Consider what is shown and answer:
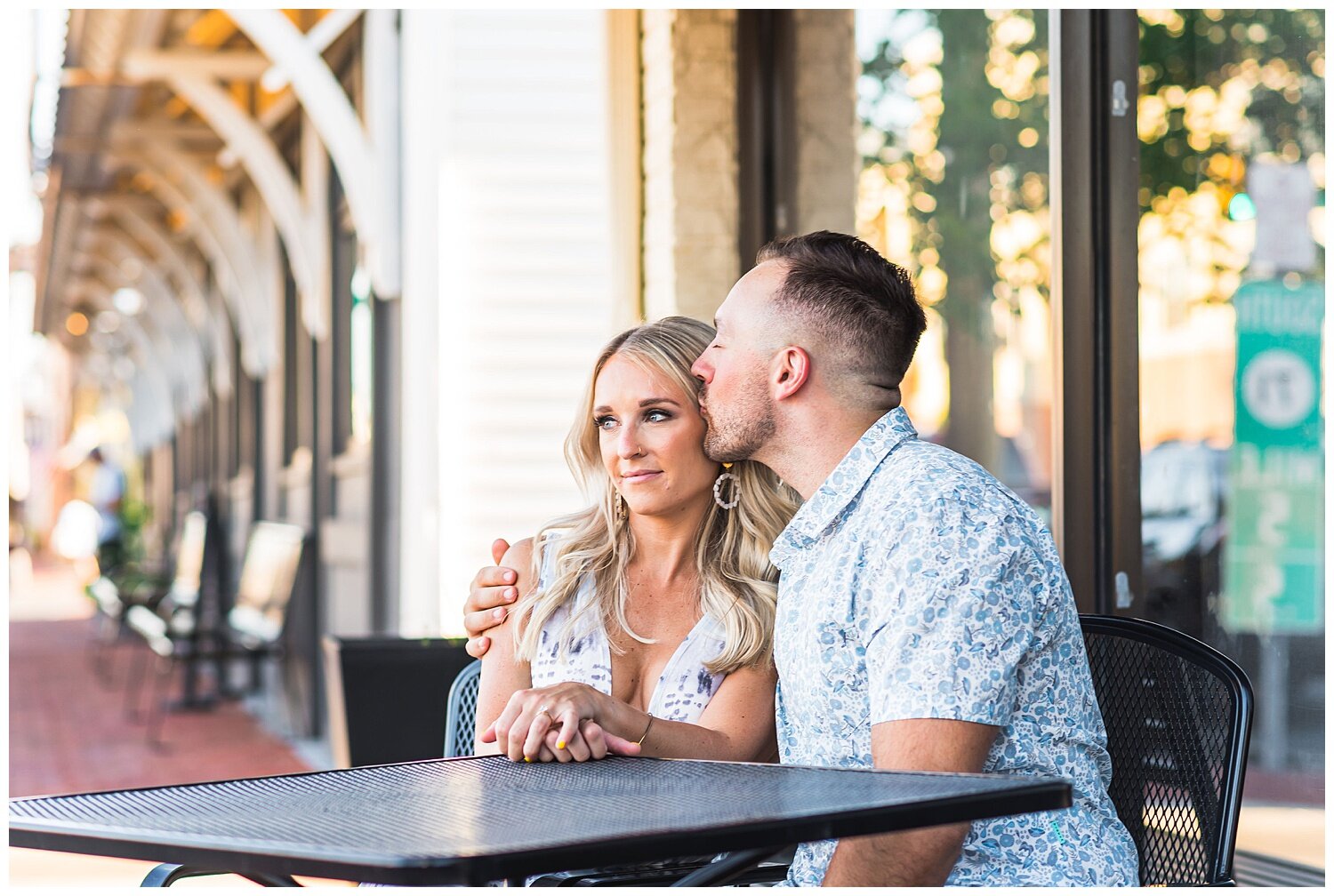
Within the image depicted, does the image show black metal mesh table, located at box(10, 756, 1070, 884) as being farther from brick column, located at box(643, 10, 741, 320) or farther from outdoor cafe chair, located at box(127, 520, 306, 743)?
outdoor cafe chair, located at box(127, 520, 306, 743)

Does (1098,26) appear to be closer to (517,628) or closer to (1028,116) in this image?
(1028,116)

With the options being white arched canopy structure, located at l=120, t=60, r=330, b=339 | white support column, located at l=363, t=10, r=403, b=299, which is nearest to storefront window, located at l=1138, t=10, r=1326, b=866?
white support column, located at l=363, t=10, r=403, b=299

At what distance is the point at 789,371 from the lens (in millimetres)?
2062

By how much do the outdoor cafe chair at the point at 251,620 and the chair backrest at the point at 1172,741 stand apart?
6.63 metres

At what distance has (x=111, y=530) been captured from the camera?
14.8 m

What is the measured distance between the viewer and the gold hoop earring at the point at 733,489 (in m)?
2.53

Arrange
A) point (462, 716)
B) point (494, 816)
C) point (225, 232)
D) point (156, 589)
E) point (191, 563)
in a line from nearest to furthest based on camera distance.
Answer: point (494, 816)
point (462, 716)
point (225, 232)
point (191, 563)
point (156, 589)

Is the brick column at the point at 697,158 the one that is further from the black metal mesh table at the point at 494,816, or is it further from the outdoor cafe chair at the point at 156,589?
the outdoor cafe chair at the point at 156,589

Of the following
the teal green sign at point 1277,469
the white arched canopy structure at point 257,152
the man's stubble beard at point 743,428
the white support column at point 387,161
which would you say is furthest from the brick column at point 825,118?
the white arched canopy structure at point 257,152

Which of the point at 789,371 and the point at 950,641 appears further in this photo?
the point at 789,371

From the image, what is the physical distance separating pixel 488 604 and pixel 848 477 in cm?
81

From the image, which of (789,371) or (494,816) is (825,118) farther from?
(494,816)

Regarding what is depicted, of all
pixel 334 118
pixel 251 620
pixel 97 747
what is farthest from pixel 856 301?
pixel 251 620

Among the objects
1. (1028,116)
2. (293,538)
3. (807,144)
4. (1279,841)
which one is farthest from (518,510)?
(293,538)
